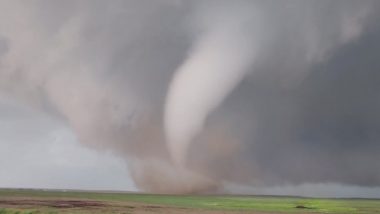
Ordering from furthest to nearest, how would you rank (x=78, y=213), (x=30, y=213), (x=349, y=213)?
1. (x=349, y=213)
2. (x=78, y=213)
3. (x=30, y=213)

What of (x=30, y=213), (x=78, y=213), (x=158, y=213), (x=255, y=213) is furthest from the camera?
(x=255, y=213)

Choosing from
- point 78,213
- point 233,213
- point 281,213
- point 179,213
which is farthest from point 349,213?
point 78,213

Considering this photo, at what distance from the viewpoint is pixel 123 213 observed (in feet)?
193

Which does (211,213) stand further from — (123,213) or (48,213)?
(48,213)

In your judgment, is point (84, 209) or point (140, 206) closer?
point (84, 209)

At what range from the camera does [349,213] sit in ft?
249

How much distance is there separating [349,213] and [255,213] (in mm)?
15517

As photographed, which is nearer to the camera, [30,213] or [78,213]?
[30,213]

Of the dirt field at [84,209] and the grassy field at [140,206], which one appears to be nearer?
the dirt field at [84,209]

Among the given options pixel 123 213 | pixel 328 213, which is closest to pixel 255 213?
pixel 328 213

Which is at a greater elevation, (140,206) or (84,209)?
(140,206)

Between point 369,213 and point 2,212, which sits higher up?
point 369,213

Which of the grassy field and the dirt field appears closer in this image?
the dirt field

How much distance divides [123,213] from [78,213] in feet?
17.4
